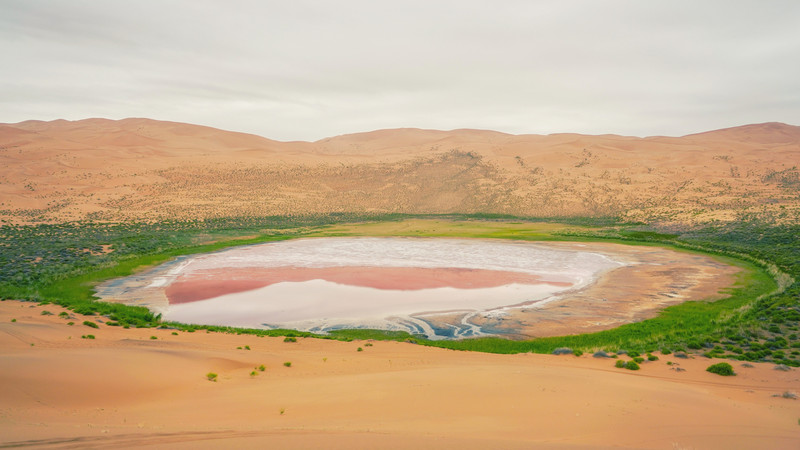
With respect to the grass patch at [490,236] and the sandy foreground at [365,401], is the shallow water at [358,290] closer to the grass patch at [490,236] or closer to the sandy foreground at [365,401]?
the grass patch at [490,236]

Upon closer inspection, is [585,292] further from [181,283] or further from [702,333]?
[181,283]

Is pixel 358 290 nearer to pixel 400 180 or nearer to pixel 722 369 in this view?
pixel 722 369

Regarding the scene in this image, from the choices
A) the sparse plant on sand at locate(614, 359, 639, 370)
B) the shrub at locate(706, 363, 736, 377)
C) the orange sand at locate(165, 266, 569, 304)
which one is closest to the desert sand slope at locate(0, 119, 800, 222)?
the orange sand at locate(165, 266, 569, 304)

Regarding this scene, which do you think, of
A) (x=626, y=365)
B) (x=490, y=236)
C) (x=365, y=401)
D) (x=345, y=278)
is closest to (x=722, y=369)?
(x=626, y=365)

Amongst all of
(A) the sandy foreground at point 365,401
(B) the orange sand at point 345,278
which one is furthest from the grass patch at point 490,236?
(B) the orange sand at point 345,278

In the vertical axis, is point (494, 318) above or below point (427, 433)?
below

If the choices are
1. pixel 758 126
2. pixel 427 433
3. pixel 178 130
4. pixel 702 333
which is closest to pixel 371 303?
pixel 702 333
